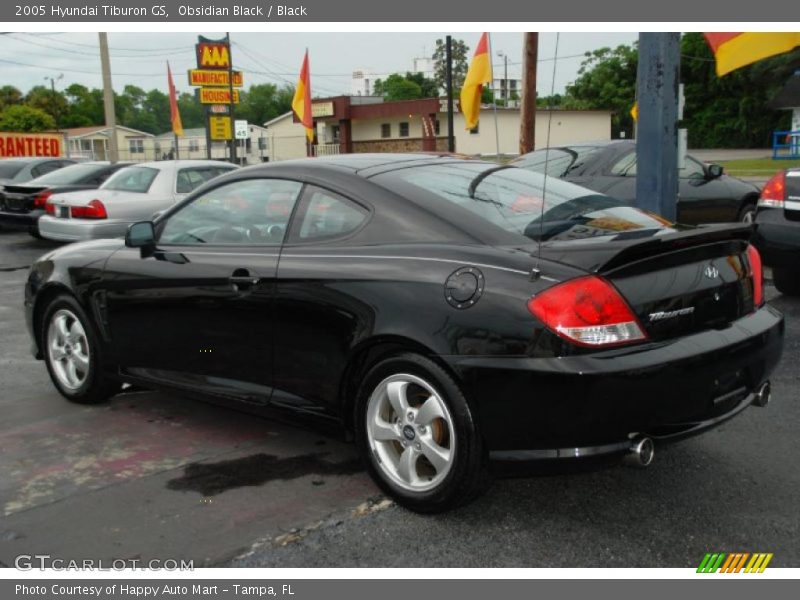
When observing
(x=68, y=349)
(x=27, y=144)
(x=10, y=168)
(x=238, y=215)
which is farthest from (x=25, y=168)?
(x=27, y=144)

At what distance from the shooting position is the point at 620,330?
3098 millimetres

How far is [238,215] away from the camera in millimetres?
4379

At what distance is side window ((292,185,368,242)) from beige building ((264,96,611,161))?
155ft

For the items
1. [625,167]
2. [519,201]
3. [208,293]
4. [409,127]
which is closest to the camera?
[519,201]

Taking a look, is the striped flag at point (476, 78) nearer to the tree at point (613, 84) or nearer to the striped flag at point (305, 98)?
the striped flag at point (305, 98)

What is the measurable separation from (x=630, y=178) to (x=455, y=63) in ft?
317

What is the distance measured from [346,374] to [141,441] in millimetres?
1485

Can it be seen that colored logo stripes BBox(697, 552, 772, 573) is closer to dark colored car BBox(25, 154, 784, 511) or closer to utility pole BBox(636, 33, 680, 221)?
dark colored car BBox(25, 154, 784, 511)

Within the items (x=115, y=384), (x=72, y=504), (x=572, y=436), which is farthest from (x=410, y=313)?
(x=115, y=384)

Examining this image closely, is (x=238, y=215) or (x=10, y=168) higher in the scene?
(x=238, y=215)

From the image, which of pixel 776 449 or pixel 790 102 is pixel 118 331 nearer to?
pixel 776 449

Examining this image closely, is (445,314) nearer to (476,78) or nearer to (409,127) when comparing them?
(476,78)

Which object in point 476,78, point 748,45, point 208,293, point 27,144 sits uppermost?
point 476,78

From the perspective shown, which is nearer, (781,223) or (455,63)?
(781,223)
